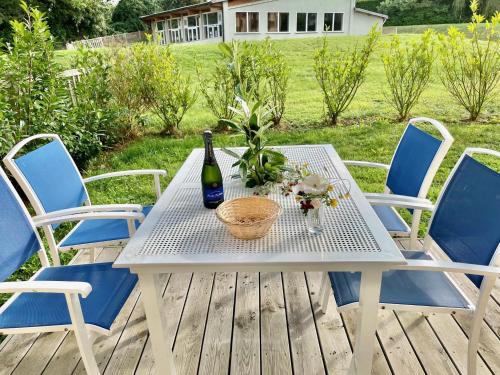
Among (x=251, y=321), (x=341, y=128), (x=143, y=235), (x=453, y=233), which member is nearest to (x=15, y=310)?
(x=143, y=235)

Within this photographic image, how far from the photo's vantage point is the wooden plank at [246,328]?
4.98 ft

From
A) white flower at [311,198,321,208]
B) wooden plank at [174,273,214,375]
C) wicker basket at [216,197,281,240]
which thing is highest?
white flower at [311,198,321,208]

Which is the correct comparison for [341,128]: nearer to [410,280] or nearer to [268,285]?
[268,285]

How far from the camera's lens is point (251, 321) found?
175 centimetres

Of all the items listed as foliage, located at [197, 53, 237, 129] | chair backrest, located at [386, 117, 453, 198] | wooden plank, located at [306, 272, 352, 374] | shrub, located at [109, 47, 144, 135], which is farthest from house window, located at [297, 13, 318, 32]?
wooden plank, located at [306, 272, 352, 374]

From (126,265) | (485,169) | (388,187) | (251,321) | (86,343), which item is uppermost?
(485,169)

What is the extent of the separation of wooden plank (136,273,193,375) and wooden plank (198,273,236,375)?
0.52ft

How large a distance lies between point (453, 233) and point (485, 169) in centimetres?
28

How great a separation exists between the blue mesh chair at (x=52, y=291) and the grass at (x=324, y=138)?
100cm

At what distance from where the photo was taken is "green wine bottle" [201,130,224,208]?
1.41 meters

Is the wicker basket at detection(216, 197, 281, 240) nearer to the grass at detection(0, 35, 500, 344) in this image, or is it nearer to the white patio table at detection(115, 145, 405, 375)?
the white patio table at detection(115, 145, 405, 375)

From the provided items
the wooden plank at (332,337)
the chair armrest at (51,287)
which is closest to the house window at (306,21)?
the wooden plank at (332,337)

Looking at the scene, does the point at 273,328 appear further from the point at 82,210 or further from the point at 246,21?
the point at 246,21

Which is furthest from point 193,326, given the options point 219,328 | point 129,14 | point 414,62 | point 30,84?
point 129,14
